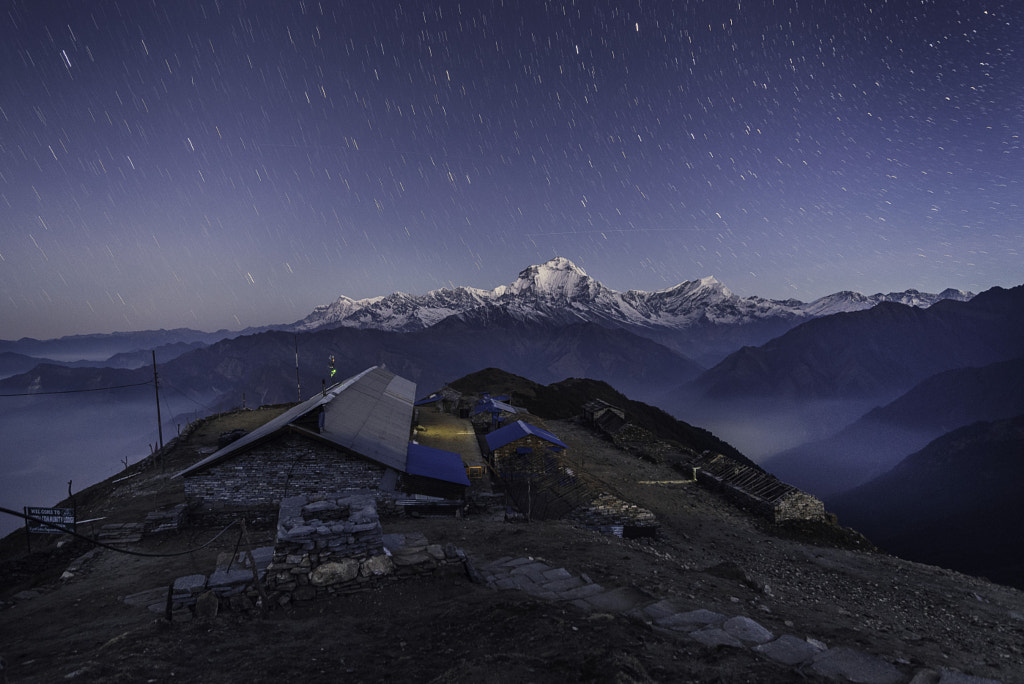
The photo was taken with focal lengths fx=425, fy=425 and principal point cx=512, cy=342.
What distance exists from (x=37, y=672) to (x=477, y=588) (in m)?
7.55

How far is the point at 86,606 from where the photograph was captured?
36.4ft

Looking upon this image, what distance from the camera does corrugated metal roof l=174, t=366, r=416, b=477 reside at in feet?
62.2

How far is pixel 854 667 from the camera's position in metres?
6.42

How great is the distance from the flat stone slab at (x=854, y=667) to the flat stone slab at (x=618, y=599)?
10.6 feet

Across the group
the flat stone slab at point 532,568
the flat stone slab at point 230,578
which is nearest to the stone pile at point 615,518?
the flat stone slab at point 532,568

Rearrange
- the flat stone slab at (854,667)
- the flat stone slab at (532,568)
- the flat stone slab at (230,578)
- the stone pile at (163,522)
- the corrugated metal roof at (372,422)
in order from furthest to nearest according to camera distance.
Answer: the corrugated metal roof at (372,422) < the stone pile at (163,522) < the flat stone slab at (532,568) < the flat stone slab at (230,578) < the flat stone slab at (854,667)

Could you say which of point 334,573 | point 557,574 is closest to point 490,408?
point 557,574

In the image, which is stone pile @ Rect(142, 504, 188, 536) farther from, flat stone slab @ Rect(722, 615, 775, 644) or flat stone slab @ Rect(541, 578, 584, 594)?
flat stone slab @ Rect(722, 615, 775, 644)

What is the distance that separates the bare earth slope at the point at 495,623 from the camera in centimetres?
635

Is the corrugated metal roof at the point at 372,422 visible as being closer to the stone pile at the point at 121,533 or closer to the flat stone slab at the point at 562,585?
the stone pile at the point at 121,533

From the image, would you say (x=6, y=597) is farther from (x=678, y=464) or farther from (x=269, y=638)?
(x=678, y=464)

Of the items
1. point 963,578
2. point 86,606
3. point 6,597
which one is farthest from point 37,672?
point 963,578

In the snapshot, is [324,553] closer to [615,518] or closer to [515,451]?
[615,518]

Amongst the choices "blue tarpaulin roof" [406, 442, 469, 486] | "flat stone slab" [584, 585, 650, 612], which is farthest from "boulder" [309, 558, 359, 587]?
"blue tarpaulin roof" [406, 442, 469, 486]
